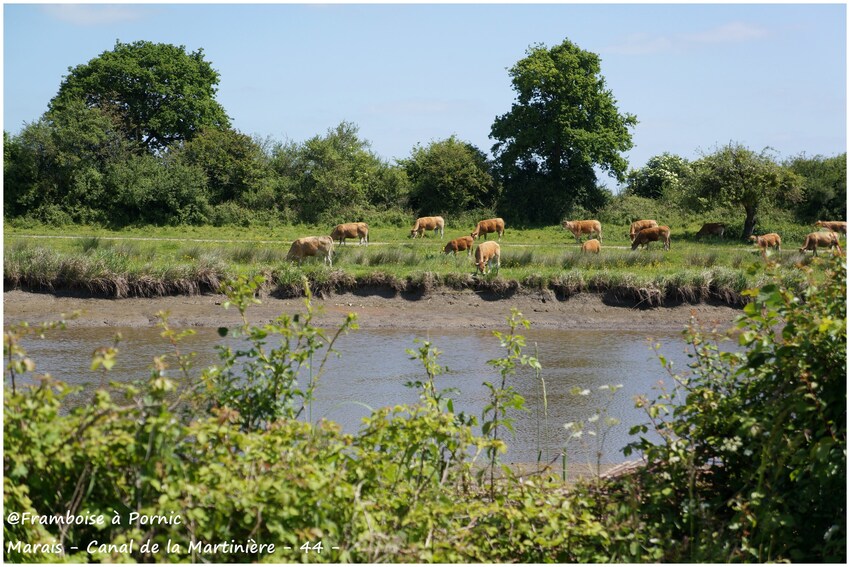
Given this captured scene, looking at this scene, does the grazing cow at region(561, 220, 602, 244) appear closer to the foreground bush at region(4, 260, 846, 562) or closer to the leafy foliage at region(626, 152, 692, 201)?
the leafy foliage at region(626, 152, 692, 201)

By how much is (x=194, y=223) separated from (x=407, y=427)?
33.5m

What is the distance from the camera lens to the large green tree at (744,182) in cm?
3756

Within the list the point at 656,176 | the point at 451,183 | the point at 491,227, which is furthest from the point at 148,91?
the point at 656,176

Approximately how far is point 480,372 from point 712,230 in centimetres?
2587

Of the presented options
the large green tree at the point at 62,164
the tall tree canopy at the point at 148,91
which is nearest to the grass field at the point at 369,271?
the large green tree at the point at 62,164

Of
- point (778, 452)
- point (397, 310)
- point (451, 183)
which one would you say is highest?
point (451, 183)

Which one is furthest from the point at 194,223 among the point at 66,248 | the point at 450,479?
the point at 450,479

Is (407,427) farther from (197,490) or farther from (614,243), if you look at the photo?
(614,243)

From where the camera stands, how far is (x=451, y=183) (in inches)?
1729

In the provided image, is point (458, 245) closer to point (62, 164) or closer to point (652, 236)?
point (652, 236)

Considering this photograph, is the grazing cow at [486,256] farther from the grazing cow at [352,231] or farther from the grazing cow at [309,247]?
the grazing cow at [352,231]

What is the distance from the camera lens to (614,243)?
3662 centimetres

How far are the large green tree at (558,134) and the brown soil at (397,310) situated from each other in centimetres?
2218

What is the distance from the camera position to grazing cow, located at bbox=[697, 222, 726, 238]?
37656 millimetres
